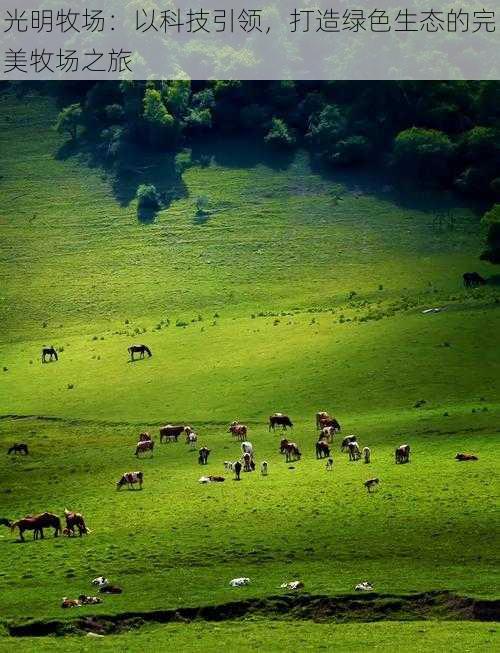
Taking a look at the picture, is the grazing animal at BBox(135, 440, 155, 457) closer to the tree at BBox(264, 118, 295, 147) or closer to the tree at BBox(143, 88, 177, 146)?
the tree at BBox(143, 88, 177, 146)

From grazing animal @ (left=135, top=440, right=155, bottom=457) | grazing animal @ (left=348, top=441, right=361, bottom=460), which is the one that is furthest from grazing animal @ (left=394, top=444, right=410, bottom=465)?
grazing animal @ (left=135, top=440, right=155, bottom=457)

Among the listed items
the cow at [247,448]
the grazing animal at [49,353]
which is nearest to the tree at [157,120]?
the grazing animal at [49,353]

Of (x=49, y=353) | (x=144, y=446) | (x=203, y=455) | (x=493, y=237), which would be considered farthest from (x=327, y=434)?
(x=493, y=237)

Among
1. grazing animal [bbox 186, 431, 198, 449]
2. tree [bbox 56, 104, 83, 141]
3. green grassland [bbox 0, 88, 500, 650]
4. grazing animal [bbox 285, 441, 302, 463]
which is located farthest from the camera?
tree [bbox 56, 104, 83, 141]

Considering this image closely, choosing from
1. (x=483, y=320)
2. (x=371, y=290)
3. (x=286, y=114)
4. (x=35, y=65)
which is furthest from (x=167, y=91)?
(x=483, y=320)

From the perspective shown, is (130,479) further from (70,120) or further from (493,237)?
(70,120)
